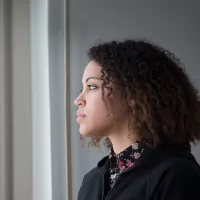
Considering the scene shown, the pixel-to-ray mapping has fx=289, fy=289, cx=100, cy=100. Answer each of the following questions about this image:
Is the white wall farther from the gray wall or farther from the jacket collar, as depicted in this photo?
the jacket collar

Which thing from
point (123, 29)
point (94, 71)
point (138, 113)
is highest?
point (123, 29)

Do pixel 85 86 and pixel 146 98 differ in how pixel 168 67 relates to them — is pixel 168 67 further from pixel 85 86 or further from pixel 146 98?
pixel 85 86

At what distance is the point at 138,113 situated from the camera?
35.7 inches

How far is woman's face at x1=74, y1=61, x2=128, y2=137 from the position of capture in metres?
0.91

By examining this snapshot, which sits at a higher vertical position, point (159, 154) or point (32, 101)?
point (32, 101)

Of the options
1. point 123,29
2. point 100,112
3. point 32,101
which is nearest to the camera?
point 100,112

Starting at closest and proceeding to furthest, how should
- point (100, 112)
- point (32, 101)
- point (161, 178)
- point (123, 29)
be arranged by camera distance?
1. point (161, 178)
2. point (100, 112)
3. point (32, 101)
4. point (123, 29)

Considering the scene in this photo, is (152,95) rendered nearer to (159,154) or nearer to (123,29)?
(159,154)

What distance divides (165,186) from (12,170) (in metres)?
0.75

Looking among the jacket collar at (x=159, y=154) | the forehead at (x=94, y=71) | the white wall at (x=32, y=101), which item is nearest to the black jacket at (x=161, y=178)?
the jacket collar at (x=159, y=154)

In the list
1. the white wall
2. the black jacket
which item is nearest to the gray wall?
the white wall

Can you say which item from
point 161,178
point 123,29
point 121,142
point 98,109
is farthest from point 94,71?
point 123,29

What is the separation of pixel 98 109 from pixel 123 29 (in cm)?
71

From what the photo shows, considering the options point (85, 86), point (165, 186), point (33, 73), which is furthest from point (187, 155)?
point (33, 73)
